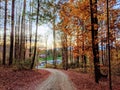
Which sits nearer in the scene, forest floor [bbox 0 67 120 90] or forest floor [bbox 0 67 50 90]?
forest floor [bbox 0 67 50 90]

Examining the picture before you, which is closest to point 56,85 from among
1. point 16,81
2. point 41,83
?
point 41,83

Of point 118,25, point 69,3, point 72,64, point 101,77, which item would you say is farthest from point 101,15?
point 72,64

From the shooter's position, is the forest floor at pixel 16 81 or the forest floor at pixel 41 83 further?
the forest floor at pixel 41 83

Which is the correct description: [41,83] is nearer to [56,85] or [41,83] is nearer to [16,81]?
[56,85]

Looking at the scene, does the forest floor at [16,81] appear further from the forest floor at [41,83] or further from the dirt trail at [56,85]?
the dirt trail at [56,85]

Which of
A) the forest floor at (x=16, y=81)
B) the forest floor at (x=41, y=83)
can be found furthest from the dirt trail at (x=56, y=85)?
the forest floor at (x=16, y=81)

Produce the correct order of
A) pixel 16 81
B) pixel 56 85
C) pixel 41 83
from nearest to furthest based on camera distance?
pixel 56 85 → pixel 16 81 → pixel 41 83

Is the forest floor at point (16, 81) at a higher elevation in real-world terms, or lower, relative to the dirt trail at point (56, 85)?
higher

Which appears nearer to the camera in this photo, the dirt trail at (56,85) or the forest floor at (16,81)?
the forest floor at (16,81)

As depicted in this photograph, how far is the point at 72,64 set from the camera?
43906 mm

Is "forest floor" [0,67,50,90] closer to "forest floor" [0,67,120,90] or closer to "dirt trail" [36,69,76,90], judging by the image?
"forest floor" [0,67,120,90]

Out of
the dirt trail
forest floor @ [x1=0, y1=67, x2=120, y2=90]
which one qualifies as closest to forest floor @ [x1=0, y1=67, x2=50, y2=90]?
forest floor @ [x1=0, y1=67, x2=120, y2=90]

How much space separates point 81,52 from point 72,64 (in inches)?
1118

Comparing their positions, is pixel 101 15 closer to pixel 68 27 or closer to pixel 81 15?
pixel 81 15
